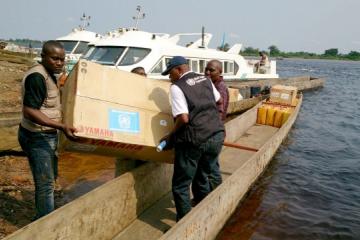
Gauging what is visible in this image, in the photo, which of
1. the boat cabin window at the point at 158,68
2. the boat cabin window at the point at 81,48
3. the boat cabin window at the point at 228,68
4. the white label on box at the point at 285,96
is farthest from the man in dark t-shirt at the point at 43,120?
the boat cabin window at the point at 81,48

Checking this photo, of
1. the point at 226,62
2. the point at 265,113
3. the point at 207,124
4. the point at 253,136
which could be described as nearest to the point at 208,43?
the point at 226,62

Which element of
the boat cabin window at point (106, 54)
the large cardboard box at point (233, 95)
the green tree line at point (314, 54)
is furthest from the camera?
the green tree line at point (314, 54)

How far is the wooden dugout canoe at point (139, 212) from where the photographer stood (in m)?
3.83

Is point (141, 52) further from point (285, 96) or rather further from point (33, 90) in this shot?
point (33, 90)

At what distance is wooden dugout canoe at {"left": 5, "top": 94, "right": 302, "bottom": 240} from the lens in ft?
12.6

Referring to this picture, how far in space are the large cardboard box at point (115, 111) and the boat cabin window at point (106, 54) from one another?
7.69m

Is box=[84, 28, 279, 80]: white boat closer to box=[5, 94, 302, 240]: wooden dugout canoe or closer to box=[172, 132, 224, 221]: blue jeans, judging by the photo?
box=[5, 94, 302, 240]: wooden dugout canoe

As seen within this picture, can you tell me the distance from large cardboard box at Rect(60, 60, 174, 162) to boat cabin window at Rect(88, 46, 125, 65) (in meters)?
7.69

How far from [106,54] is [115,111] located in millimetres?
8756

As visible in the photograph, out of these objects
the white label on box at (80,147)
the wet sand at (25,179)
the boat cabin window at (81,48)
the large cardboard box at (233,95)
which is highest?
the boat cabin window at (81,48)

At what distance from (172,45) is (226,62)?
3.79 m

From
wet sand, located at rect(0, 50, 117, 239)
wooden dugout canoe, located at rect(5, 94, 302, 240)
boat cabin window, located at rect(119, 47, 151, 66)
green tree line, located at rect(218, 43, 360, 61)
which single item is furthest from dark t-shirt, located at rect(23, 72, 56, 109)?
green tree line, located at rect(218, 43, 360, 61)

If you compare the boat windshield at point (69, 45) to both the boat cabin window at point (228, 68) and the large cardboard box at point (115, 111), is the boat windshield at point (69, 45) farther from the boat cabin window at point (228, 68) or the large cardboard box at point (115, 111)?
the large cardboard box at point (115, 111)

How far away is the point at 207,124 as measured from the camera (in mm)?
4371
